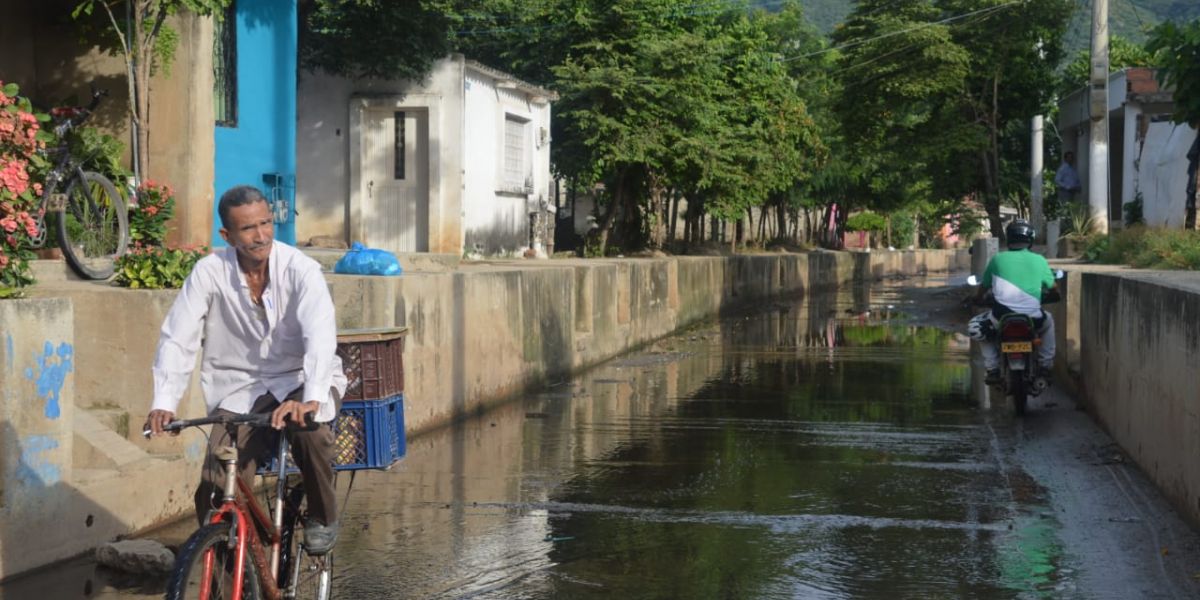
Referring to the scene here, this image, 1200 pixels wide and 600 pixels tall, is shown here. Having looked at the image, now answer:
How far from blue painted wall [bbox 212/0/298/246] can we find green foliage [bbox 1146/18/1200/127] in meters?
10.4

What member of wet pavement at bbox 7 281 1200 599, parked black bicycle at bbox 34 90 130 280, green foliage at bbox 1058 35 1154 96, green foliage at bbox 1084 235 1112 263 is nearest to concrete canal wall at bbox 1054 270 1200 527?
wet pavement at bbox 7 281 1200 599

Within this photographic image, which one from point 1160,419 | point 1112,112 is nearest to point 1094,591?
point 1160,419

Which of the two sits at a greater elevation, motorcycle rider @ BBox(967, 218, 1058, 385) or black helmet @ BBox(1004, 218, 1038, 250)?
black helmet @ BBox(1004, 218, 1038, 250)

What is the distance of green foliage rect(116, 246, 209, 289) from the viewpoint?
975 centimetres

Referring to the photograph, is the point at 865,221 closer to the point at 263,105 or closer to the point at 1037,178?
the point at 1037,178

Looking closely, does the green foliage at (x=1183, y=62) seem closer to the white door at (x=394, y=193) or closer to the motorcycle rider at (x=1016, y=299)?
the motorcycle rider at (x=1016, y=299)

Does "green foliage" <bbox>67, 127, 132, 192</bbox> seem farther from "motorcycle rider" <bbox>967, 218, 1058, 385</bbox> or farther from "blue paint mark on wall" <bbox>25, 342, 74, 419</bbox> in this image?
"motorcycle rider" <bbox>967, 218, 1058, 385</bbox>

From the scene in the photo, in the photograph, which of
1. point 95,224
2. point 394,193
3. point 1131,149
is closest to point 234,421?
point 95,224

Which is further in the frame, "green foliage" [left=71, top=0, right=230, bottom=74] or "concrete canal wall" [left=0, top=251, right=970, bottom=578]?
"green foliage" [left=71, top=0, right=230, bottom=74]

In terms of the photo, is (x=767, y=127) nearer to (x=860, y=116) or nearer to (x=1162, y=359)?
(x=860, y=116)

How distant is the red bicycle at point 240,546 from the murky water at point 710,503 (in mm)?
1101

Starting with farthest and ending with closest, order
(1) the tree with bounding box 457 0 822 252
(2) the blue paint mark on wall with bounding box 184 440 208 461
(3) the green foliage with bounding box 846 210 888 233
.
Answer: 1. (3) the green foliage with bounding box 846 210 888 233
2. (1) the tree with bounding box 457 0 822 252
3. (2) the blue paint mark on wall with bounding box 184 440 208 461

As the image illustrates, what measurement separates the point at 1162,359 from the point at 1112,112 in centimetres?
2547

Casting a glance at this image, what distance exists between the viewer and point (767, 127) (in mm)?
39625
